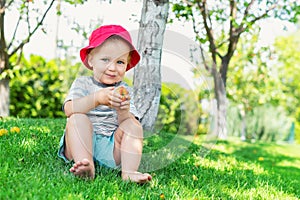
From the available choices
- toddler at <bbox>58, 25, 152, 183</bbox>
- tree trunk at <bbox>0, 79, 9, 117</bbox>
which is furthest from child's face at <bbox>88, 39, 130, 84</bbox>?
tree trunk at <bbox>0, 79, 9, 117</bbox>

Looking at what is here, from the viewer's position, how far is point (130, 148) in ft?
8.22

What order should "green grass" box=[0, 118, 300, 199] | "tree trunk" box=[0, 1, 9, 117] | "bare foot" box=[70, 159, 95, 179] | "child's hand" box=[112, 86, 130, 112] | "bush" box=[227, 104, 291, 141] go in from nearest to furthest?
"green grass" box=[0, 118, 300, 199] < "bare foot" box=[70, 159, 95, 179] < "child's hand" box=[112, 86, 130, 112] < "tree trunk" box=[0, 1, 9, 117] < "bush" box=[227, 104, 291, 141]

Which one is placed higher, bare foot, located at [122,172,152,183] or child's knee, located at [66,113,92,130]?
child's knee, located at [66,113,92,130]

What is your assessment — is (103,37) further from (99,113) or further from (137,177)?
(137,177)

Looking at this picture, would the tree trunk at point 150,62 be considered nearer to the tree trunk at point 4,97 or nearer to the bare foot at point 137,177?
the bare foot at point 137,177

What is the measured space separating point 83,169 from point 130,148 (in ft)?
1.12

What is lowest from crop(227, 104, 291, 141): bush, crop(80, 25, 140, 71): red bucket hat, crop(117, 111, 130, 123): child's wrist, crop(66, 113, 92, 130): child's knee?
crop(227, 104, 291, 141): bush

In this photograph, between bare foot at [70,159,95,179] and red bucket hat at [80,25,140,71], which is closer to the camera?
bare foot at [70,159,95,179]

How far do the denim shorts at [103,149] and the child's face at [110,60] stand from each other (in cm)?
36

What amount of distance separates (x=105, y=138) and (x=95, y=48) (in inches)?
22.1

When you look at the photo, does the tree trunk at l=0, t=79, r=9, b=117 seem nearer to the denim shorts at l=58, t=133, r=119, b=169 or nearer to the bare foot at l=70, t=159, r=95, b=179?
the denim shorts at l=58, t=133, r=119, b=169

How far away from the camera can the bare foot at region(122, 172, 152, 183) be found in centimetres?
241

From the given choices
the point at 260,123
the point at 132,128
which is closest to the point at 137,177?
the point at 132,128

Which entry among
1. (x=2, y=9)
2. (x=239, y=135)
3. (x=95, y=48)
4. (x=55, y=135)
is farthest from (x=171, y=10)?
(x=239, y=135)
